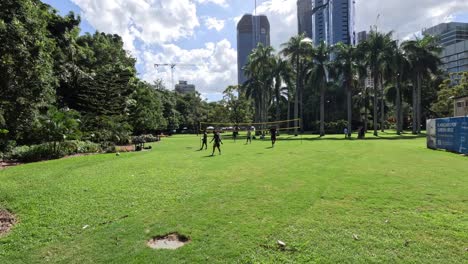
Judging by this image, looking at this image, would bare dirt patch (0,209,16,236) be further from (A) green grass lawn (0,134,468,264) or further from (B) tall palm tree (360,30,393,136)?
(B) tall palm tree (360,30,393,136)

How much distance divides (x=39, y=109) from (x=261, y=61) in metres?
36.2

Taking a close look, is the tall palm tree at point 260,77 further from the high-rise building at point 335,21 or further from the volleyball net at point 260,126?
the high-rise building at point 335,21

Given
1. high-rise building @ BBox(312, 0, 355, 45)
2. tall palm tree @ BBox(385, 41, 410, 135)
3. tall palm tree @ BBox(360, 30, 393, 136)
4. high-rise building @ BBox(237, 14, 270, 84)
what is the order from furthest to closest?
high-rise building @ BBox(237, 14, 270, 84) → high-rise building @ BBox(312, 0, 355, 45) → tall palm tree @ BBox(360, 30, 393, 136) → tall palm tree @ BBox(385, 41, 410, 135)

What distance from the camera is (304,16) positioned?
62562 mm

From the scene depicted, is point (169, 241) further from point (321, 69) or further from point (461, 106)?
point (321, 69)

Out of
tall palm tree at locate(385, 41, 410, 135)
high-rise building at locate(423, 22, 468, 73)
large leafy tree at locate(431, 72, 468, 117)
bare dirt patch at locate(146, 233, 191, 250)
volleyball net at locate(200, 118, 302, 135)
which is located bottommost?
bare dirt patch at locate(146, 233, 191, 250)

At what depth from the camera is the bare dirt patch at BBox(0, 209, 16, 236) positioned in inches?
245

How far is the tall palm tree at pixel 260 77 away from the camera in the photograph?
2062 inches

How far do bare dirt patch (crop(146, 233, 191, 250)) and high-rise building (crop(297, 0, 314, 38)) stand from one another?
6036 cm

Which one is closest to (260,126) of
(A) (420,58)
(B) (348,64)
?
(B) (348,64)

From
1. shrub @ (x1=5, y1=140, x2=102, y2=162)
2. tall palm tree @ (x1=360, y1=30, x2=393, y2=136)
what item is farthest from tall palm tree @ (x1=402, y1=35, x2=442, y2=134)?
shrub @ (x1=5, y1=140, x2=102, y2=162)

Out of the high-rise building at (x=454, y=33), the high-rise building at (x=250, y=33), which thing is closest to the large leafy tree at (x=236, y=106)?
the high-rise building at (x=250, y=33)

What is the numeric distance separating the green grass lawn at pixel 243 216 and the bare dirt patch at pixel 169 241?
12 cm

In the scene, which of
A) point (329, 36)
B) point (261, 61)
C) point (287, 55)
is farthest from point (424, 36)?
point (261, 61)
